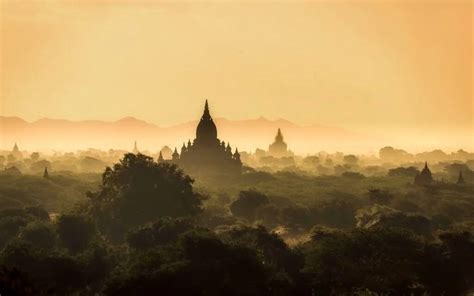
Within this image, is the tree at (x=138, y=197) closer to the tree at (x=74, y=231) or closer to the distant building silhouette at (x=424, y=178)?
the tree at (x=74, y=231)

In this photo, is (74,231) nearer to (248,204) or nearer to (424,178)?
(248,204)

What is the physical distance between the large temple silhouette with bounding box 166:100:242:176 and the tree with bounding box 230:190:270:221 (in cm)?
5156

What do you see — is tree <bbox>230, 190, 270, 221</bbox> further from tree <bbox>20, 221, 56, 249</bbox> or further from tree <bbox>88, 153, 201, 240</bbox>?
tree <bbox>20, 221, 56, 249</bbox>

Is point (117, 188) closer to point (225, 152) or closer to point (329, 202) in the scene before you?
point (329, 202)

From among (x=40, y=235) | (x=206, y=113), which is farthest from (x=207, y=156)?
(x=40, y=235)

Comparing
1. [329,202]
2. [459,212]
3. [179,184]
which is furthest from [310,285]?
[459,212]

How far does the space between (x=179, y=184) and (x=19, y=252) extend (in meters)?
34.3

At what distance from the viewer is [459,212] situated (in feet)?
331

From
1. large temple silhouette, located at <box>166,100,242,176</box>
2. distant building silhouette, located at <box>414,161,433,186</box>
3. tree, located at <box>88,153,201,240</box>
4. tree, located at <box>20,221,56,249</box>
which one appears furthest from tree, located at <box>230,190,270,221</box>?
large temple silhouette, located at <box>166,100,242,176</box>

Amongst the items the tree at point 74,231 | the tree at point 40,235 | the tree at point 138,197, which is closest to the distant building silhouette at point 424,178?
the tree at point 138,197

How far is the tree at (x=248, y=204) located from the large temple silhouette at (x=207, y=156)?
51.6m

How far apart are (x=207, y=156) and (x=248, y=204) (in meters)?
57.3

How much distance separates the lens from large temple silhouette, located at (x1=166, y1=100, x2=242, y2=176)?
15438cm

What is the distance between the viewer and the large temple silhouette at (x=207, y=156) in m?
154
